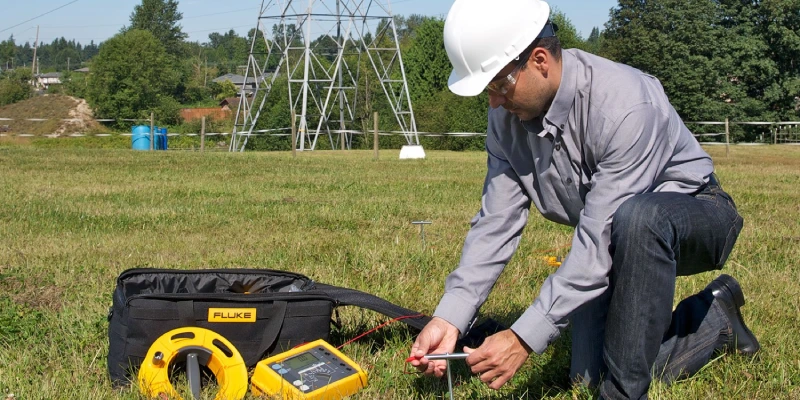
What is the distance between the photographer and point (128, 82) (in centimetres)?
7125

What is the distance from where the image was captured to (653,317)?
257 centimetres

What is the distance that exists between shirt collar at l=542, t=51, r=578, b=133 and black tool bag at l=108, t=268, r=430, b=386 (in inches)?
48.7

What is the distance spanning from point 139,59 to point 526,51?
7595 centimetres

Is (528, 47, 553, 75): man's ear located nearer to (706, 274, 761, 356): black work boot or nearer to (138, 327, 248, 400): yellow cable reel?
(706, 274, 761, 356): black work boot

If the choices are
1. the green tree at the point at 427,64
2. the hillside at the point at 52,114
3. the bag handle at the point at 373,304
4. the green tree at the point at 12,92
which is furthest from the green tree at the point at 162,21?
the bag handle at the point at 373,304

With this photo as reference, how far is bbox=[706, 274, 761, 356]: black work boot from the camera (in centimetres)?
329

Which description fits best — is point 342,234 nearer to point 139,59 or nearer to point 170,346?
point 170,346

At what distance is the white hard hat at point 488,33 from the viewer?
2584 millimetres

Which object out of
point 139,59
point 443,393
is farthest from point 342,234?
point 139,59

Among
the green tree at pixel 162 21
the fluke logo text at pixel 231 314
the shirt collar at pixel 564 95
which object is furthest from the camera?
the green tree at pixel 162 21

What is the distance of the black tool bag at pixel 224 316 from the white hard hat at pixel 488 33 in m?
1.19

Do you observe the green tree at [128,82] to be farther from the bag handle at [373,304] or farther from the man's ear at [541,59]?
the man's ear at [541,59]

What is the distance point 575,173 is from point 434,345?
750 millimetres

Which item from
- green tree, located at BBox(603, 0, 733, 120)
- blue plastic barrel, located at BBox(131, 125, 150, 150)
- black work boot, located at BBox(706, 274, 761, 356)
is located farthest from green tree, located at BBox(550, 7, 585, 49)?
black work boot, located at BBox(706, 274, 761, 356)
